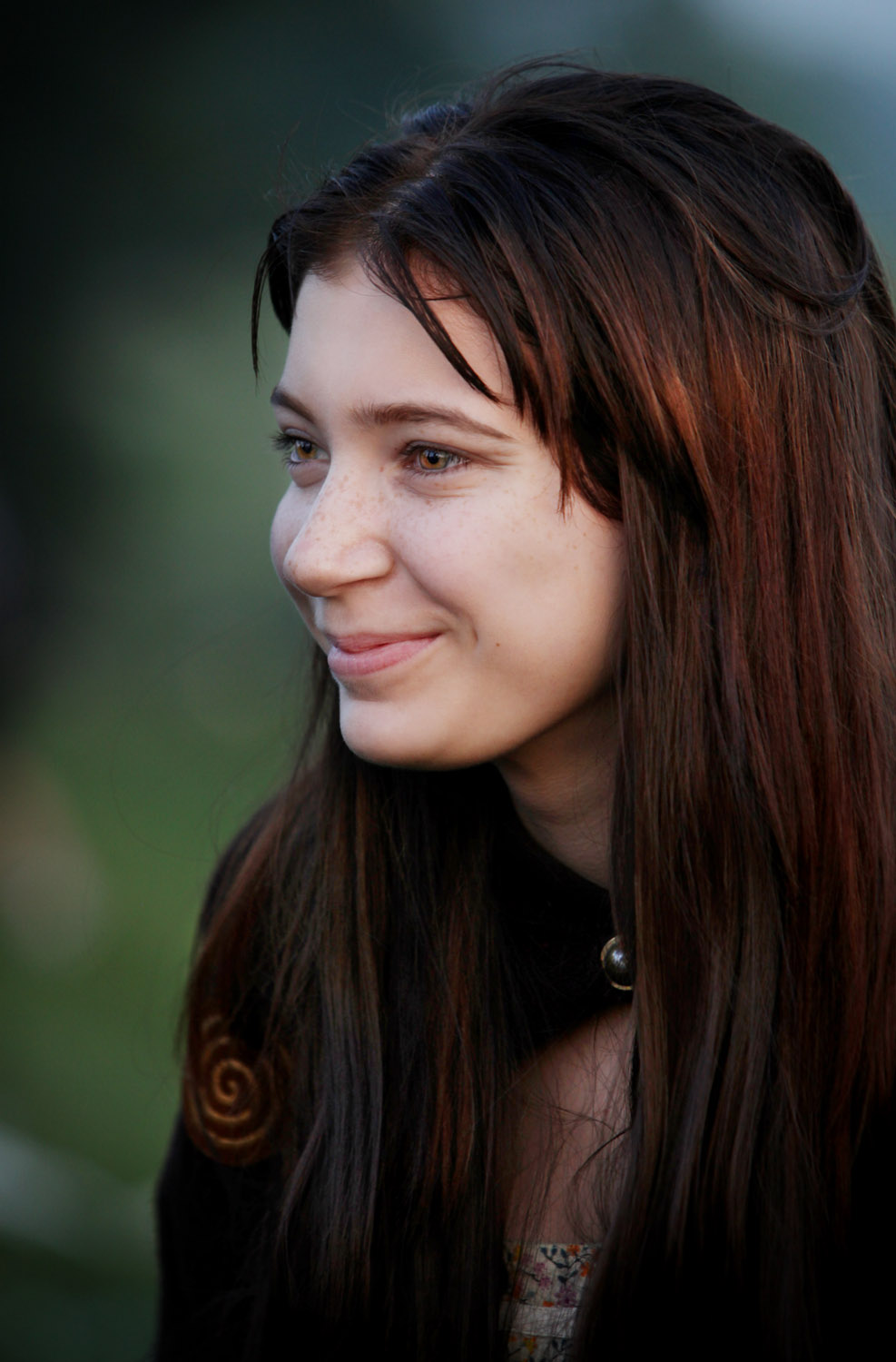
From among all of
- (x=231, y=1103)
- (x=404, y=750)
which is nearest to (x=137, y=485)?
(x=231, y=1103)

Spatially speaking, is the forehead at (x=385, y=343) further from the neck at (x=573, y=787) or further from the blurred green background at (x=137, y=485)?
the blurred green background at (x=137, y=485)

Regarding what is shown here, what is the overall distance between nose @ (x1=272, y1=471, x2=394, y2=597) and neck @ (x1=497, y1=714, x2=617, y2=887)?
37 centimetres

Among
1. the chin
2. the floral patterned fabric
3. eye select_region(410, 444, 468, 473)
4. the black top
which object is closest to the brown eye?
eye select_region(410, 444, 468, 473)

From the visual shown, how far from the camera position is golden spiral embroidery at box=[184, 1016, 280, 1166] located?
1.90 metres

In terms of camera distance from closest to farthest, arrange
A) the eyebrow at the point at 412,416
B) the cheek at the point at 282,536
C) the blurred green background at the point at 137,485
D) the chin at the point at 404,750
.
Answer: the eyebrow at the point at 412,416 < the chin at the point at 404,750 < the cheek at the point at 282,536 < the blurred green background at the point at 137,485

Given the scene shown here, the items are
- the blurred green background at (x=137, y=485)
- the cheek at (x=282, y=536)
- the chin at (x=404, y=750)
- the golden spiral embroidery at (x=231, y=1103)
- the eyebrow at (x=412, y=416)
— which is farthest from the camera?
the blurred green background at (x=137, y=485)

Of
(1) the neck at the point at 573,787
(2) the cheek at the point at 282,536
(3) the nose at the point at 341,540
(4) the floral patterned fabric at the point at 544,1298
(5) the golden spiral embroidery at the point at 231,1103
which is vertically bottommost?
(4) the floral patterned fabric at the point at 544,1298

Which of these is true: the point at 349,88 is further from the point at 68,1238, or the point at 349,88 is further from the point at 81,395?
the point at 68,1238

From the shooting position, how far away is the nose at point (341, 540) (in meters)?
1.43

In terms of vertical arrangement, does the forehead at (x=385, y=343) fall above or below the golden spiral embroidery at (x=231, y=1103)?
above

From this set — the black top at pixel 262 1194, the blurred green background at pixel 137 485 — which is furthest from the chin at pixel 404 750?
the blurred green background at pixel 137 485

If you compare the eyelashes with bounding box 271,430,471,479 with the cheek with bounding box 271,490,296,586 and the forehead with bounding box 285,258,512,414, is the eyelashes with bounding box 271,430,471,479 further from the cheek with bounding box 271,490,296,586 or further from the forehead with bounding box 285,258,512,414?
the cheek with bounding box 271,490,296,586

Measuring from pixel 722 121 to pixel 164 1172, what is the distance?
181 cm

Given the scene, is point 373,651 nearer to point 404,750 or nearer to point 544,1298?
point 404,750
